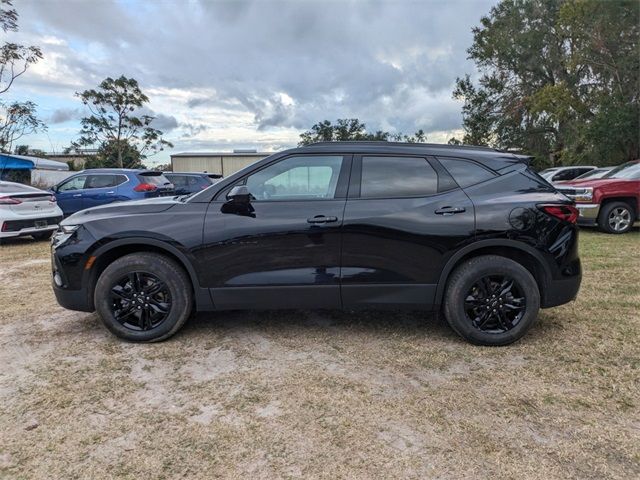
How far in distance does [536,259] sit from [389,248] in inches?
47.7

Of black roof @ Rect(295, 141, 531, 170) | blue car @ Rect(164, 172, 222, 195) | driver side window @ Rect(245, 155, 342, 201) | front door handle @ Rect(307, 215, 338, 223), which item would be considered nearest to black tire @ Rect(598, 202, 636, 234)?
black roof @ Rect(295, 141, 531, 170)

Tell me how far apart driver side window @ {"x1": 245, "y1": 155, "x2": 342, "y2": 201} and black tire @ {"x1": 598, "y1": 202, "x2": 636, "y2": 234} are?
26.1 feet

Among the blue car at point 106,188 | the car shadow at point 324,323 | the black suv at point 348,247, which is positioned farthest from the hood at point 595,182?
the blue car at point 106,188

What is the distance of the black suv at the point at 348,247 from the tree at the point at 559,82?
1936 centimetres

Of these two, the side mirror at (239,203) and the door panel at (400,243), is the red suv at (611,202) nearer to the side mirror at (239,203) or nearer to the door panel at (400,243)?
the door panel at (400,243)

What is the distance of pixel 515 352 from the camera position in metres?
3.65

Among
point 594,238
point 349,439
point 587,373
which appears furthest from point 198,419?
point 594,238

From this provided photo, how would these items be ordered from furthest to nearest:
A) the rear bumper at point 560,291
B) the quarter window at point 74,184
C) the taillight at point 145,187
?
the quarter window at point 74,184, the taillight at point 145,187, the rear bumper at point 560,291

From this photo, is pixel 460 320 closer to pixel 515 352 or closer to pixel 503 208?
pixel 515 352

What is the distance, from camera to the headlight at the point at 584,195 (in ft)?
30.7

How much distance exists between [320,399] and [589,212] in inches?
341

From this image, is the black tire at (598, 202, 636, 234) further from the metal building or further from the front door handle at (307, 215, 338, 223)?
the metal building

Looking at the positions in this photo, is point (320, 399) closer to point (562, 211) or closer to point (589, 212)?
point (562, 211)

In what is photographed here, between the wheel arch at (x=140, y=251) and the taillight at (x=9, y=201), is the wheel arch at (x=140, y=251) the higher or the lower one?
the lower one
